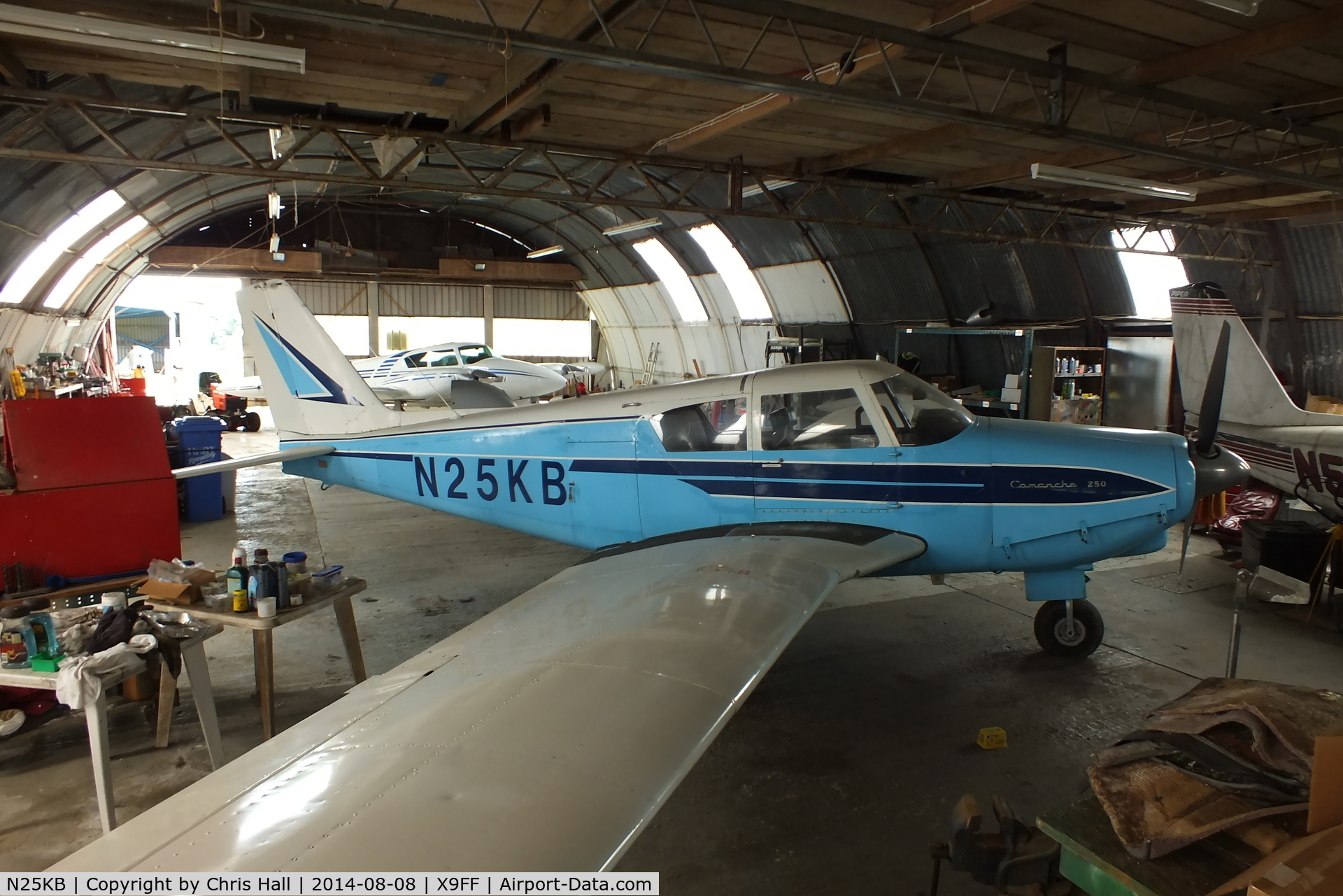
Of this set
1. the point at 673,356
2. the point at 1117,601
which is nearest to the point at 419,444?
the point at 1117,601

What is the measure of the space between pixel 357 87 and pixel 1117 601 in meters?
8.58

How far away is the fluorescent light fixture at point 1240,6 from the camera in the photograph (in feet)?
14.5

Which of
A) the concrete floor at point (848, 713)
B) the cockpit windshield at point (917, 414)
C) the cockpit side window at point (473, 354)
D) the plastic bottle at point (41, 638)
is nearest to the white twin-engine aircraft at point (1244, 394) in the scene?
the concrete floor at point (848, 713)

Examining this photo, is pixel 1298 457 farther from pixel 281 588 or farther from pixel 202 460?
pixel 202 460

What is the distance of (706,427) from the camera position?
5195 millimetres

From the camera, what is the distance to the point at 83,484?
14.6 feet

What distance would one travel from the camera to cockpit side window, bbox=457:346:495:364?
58.0 feet

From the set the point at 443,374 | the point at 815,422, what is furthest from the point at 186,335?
the point at 815,422

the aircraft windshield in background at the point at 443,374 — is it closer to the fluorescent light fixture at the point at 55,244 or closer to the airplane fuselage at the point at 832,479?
the fluorescent light fixture at the point at 55,244

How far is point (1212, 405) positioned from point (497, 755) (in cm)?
521

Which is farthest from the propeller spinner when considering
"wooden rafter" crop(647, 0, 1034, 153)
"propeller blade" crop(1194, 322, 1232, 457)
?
"wooden rafter" crop(647, 0, 1034, 153)

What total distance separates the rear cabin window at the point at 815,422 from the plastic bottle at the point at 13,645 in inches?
160

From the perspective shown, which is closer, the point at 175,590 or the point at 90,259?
the point at 175,590

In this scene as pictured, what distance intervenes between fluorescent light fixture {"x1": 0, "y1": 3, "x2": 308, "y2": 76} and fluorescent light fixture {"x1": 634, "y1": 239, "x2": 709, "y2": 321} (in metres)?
15.6
